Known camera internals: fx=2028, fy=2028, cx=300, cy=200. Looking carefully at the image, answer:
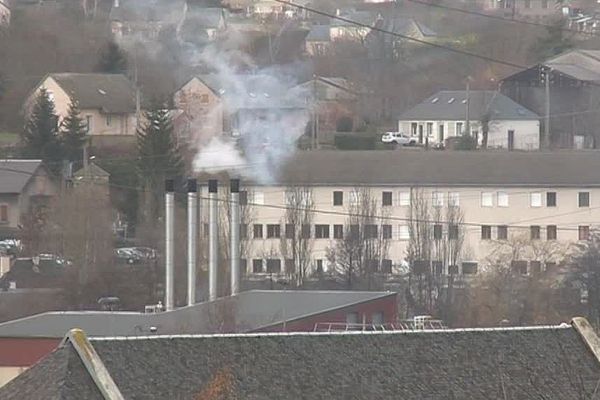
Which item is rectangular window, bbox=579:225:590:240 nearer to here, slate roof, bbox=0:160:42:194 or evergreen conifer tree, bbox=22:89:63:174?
slate roof, bbox=0:160:42:194

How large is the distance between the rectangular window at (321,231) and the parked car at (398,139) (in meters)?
7.56

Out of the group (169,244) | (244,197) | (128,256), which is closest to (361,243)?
(244,197)

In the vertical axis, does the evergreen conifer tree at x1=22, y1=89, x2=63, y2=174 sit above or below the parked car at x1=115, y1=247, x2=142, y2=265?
above

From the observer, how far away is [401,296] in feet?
91.2

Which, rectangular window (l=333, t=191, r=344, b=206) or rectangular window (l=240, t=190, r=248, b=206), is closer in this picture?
rectangular window (l=240, t=190, r=248, b=206)

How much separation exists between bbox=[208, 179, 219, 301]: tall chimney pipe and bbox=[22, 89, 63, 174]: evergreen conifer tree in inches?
241

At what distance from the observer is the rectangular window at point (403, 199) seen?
107 feet

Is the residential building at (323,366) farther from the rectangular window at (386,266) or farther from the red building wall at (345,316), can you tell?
the rectangular window at (386,266)

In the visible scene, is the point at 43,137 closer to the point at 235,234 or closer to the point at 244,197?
the point at 244,197

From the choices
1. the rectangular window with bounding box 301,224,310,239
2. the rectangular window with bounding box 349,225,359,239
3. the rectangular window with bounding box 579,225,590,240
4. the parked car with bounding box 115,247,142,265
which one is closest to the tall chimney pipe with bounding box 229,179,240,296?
the parked car with bounding box 115,247,142,265

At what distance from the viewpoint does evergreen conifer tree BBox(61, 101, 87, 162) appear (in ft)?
116

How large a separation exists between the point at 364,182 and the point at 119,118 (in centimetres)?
751

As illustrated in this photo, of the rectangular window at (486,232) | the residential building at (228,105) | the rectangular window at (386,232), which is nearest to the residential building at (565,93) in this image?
the residential building at (228,105)

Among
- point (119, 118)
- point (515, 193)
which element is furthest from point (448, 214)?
point (119, 118)
